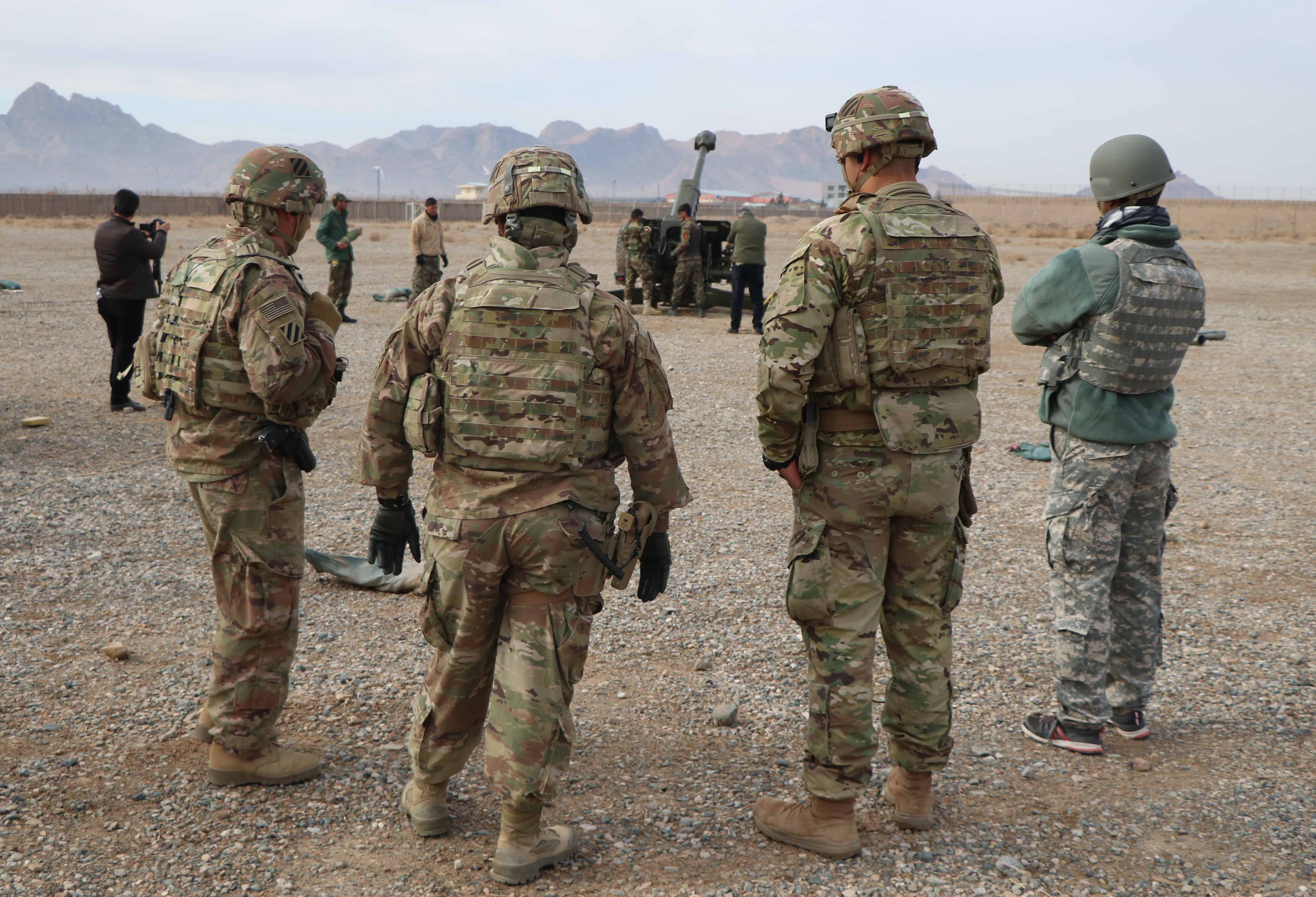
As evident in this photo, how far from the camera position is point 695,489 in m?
7.20

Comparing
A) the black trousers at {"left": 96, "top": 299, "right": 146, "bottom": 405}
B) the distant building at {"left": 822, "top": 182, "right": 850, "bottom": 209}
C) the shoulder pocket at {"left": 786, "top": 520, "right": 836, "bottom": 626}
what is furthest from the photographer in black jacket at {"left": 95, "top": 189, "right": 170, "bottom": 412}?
the distant building at {"left": 822, "top": 182, "right": 850, "bottom": 209}

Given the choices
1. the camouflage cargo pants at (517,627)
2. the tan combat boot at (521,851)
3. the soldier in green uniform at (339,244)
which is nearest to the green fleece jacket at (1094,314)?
the camouflage cargo pants at (517,627)

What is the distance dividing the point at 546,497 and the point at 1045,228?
2570 inches

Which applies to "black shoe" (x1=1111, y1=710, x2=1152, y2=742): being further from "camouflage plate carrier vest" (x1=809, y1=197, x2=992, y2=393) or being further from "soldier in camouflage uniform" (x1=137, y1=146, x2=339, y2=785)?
"soldier in camouflage uniform" (x1=137, y1=146, x2=339, y2=785)

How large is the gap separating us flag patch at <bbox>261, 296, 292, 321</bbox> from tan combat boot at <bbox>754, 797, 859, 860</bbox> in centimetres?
211

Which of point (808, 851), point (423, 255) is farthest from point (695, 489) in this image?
point (423, 255)

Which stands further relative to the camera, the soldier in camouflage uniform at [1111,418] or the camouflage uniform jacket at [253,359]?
the soldier in camouflage uniform at [1111,418]

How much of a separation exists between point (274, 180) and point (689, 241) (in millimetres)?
12856

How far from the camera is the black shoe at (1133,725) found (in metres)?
3.82

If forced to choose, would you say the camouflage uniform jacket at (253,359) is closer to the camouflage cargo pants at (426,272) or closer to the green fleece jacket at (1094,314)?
the green fleece jacket at (1094,314)

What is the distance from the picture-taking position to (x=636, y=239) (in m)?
15.7

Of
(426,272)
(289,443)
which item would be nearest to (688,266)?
(426,272)

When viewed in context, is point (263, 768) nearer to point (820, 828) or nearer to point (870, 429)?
point (820, 828)

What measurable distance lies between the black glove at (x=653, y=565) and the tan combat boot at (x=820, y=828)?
79 centimetres
